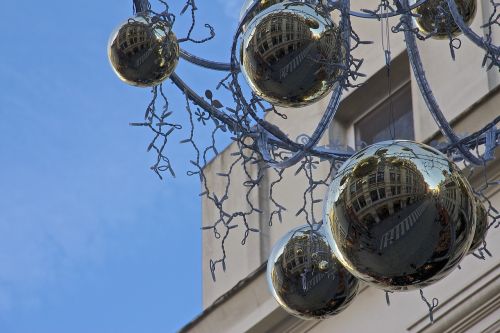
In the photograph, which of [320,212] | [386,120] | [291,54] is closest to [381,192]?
[291,54]

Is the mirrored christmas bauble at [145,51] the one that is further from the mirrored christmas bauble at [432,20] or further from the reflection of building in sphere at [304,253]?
the mirrored christmas bauble at [432,20]

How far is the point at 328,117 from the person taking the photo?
489 cm

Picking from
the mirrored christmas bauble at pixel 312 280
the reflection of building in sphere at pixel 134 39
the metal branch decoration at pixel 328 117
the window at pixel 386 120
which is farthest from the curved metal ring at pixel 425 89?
the window at pixel 386 120

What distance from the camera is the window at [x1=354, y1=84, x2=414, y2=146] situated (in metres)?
9.03

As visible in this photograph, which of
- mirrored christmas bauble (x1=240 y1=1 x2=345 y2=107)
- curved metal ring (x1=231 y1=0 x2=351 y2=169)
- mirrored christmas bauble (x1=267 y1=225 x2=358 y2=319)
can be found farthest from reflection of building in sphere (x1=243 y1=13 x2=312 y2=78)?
mirrored christmas bauble (x1=267 y1=225 x2=358 y2=319)

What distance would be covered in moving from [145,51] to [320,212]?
11.4 feet

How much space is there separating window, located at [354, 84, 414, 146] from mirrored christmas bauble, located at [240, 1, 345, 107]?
4.33m

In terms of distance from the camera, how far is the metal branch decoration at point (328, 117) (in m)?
4.16

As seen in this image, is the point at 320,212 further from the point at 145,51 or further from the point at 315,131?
the point at 315,131

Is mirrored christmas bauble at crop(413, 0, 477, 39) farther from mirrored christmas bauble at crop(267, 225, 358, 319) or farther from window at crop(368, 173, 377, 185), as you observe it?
window at crop(368, 173, 377, 185)

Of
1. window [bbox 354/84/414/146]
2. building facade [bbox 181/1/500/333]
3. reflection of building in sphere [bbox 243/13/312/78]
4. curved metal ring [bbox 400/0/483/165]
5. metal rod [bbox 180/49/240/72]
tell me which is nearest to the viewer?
reflection of building in sphere [bbox 243/13/312/78]

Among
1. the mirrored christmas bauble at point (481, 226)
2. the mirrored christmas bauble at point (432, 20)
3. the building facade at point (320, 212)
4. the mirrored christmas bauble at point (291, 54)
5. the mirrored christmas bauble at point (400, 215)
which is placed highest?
the building facade at point (320, 212)

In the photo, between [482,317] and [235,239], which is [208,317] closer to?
[235,239]

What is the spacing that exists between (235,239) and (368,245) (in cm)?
540
